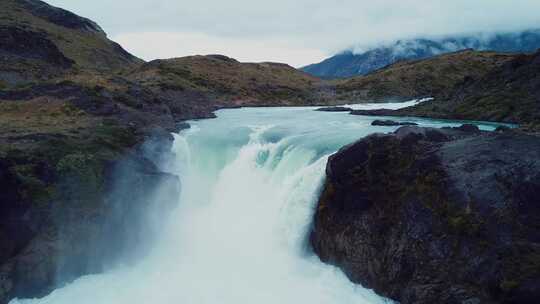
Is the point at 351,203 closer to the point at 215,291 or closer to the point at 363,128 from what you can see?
the point at 215,291

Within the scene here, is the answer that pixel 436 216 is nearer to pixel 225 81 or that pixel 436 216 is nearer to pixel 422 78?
pixel 422 78

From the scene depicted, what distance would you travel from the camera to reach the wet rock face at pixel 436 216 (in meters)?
13.9

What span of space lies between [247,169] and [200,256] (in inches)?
321

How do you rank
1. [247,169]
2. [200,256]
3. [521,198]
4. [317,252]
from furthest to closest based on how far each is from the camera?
[247,169]
[200,256]
[317,252]
[521,198]

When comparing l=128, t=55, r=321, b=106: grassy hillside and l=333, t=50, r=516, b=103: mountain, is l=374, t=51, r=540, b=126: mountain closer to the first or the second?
l=333, t=50, r=516, b=103: mountain

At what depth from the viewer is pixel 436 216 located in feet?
52.3

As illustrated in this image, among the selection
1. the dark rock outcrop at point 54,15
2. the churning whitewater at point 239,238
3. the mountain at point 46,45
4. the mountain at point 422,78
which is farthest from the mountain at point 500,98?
the dark rock outcrop at point 54,15

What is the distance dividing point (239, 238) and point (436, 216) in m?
11.6

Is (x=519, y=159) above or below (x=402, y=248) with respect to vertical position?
above

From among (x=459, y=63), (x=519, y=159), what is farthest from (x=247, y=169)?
(x=459, y=63)

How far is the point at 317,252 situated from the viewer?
2112 centimetres

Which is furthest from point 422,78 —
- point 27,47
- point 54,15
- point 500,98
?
point 54,15

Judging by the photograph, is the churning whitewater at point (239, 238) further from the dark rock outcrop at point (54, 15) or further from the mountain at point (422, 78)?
the dark rock outcrop at point (54, 15)

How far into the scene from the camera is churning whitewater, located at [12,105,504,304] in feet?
61.0
